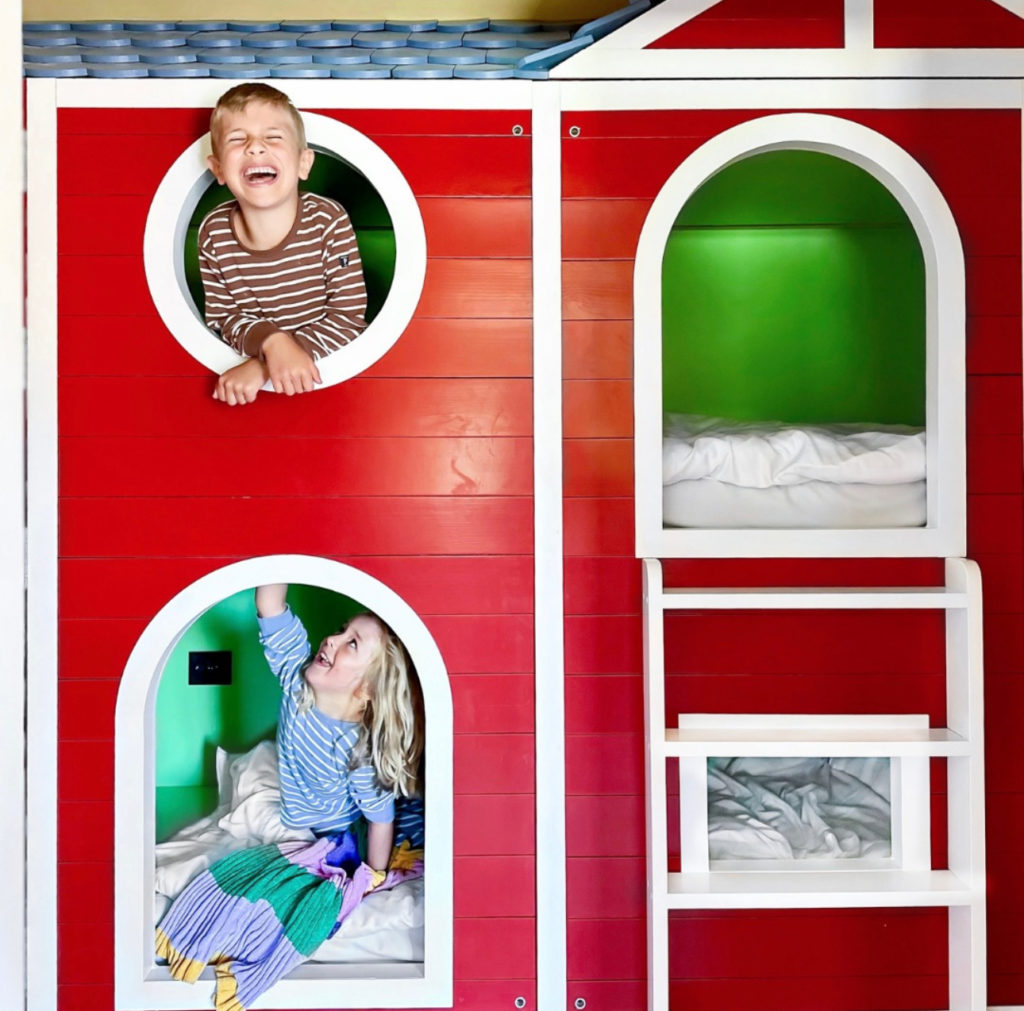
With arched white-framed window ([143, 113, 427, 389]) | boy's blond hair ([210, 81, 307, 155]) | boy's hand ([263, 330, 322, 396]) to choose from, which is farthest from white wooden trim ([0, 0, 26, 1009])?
boy's hand ([263, 330, 322, 396])

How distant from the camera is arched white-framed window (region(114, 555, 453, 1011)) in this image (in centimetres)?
185

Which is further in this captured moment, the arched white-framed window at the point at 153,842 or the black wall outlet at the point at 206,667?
the black wall outlet at the point at 206,667

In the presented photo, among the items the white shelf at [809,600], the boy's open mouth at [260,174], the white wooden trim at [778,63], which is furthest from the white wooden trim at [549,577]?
the boy's open mouth at [260,174]

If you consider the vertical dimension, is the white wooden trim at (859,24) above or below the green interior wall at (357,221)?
above

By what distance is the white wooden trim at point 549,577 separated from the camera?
1868 mm

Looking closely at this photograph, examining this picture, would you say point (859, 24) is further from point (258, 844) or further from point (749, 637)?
point (258, 844)

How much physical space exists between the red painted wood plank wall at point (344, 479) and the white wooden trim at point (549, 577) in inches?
1.0

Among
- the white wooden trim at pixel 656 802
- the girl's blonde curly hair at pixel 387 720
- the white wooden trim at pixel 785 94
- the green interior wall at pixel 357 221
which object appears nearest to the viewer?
the white wooden trim at pixel 656 802

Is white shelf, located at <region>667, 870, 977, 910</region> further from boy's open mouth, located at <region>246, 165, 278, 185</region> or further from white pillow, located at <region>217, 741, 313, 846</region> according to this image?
boy's open mouth, located at <region>246, 165, 278, 185</region>

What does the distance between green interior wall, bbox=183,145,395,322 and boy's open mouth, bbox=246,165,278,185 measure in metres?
0.42

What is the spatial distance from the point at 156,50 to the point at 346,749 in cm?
135

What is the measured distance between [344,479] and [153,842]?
762mm

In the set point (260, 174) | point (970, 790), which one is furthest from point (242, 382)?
point (970, 790)

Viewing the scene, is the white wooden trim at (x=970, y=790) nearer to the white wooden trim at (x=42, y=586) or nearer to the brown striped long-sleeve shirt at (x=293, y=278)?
the brown striped long-sleeve shirt at (x=293, y=278)
